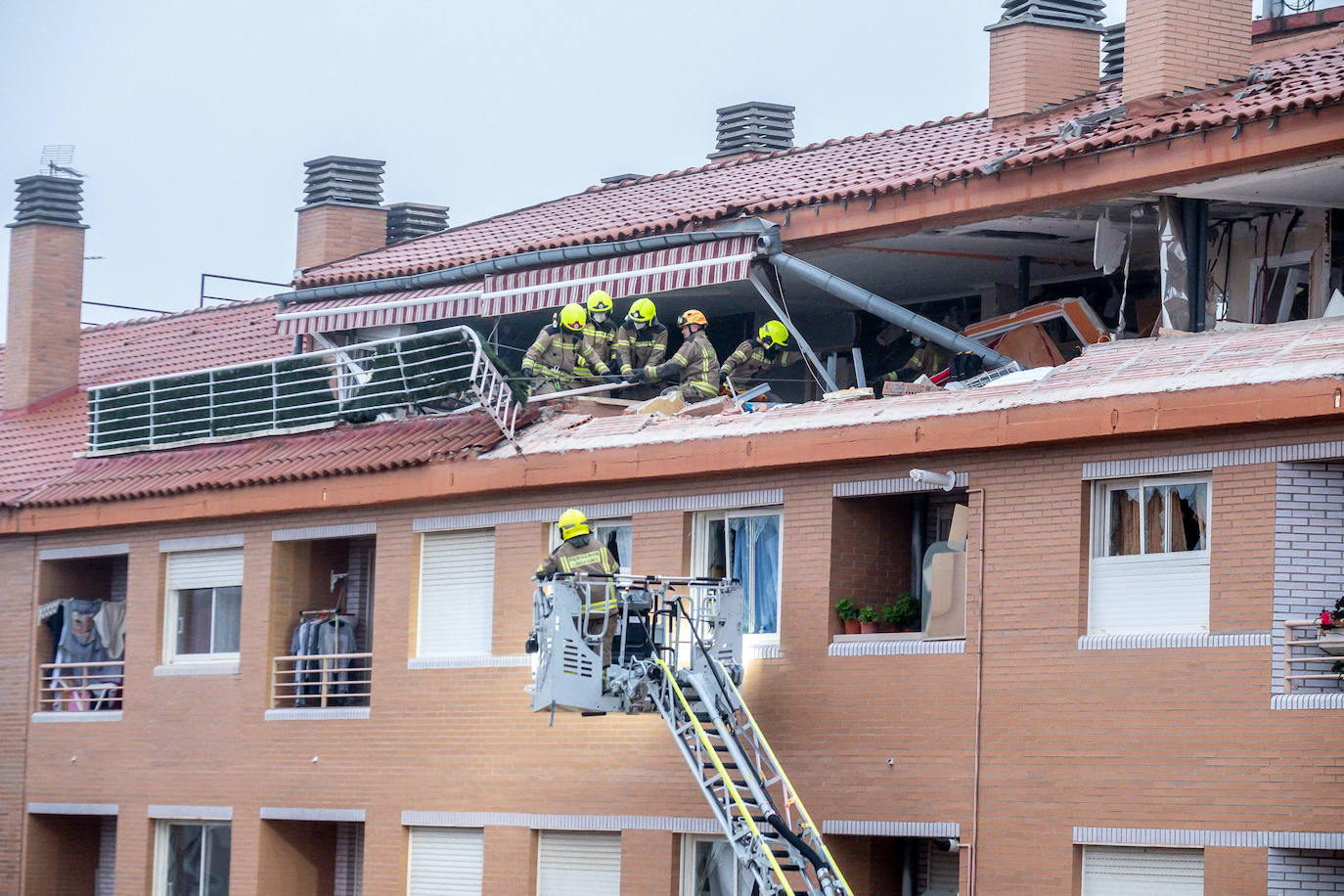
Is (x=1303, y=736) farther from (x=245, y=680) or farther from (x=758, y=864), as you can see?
(x=245, y=680)

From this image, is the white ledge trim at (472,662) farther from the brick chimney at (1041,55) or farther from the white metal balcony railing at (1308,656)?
the white metal balcony railing at (1308,656)

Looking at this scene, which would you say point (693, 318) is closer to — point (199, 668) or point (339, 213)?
point (199, 668)

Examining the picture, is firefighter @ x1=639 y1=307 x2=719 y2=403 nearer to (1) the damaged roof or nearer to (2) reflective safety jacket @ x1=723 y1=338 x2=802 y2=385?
(2) reflective safety jacket @ x1=723 y1=338 x2=802 y2=385

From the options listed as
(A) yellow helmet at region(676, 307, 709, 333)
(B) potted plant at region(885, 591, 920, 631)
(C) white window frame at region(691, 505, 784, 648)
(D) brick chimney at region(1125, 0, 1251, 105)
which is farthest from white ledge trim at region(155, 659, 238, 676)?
(D) brick chimney at region(1125, 0, 1251, 105)

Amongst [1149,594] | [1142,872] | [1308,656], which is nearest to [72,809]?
[1142,872]

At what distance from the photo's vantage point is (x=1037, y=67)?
78.9 ft

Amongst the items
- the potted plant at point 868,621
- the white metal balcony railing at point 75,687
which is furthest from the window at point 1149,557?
the white metal balcony railing at point 75,687

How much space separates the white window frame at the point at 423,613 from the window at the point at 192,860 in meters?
4.05

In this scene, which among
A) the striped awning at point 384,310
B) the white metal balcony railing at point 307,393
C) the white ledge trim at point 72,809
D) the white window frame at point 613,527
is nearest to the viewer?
the white window frame at point 613,527

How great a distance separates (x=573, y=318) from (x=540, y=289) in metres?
1.12

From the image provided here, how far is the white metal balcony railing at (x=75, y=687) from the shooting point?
93.5 feet

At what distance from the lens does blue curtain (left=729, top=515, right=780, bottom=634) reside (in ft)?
69.5

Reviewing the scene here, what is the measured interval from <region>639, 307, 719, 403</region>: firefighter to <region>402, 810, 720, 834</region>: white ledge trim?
451cm

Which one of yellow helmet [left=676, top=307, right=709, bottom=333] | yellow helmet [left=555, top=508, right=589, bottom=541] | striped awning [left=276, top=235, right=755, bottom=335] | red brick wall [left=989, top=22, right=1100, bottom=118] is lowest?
yellow helmet [left=555, top=508, right=589, bottom=541]
